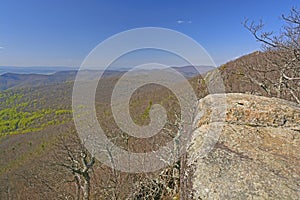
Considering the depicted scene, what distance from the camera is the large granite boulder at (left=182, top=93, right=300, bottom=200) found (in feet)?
8.43

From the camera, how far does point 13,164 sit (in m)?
81.9

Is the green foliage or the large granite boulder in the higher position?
the large granite boulder

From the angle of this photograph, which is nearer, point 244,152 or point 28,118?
point 244,152

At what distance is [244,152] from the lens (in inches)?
127

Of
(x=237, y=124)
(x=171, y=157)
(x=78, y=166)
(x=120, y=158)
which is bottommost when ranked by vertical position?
(x=78, y=166)

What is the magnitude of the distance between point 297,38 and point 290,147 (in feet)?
28.2

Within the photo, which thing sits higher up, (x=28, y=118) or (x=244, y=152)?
(x=244, y=152)

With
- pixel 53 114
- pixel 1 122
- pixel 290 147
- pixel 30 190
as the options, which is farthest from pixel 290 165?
pixel 1 122

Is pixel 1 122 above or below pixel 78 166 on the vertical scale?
below

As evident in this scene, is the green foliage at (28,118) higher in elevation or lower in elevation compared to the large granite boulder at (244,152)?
lower

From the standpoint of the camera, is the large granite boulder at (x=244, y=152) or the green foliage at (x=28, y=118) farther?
the green foliage at (x=28, y=118)

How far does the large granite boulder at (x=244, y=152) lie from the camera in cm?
257

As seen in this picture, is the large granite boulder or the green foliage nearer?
the large granite boulder

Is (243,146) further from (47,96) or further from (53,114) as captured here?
(47,96)
